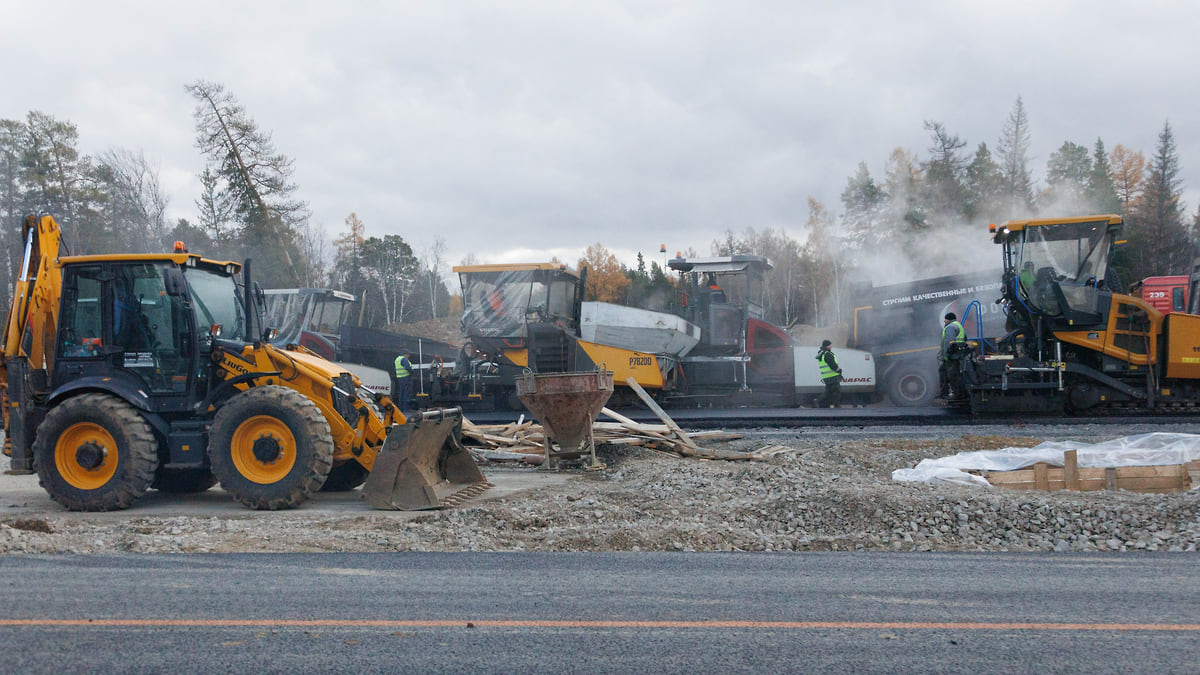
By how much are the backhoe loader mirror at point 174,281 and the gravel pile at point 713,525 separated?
2.10 metres

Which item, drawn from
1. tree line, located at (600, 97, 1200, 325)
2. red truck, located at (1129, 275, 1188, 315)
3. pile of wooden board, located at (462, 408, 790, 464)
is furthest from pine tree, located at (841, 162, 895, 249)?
pile of wooden board, located at (462, 408, 790, 464)

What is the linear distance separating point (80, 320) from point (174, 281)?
119 cm

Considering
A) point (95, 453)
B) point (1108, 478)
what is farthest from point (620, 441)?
point (95, 453)

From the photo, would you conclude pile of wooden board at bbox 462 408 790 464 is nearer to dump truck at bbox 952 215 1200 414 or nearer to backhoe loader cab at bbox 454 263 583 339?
backhoe loader cab at bbox 454 263 583 339

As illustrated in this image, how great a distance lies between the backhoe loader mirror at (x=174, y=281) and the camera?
8.20m

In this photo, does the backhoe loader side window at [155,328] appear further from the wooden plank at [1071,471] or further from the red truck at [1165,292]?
the red truck at [1165,292]

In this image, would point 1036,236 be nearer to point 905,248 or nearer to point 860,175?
point 905,248

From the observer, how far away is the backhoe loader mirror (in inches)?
323

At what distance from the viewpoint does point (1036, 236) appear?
15.5 meters

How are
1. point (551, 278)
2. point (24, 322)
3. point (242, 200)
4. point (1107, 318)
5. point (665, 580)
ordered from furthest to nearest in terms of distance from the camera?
point (242, 200) < point (551, 278) < point (1107, 318) < point (24, 322) < point (665, 580)

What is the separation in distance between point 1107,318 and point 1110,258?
1.23 metres

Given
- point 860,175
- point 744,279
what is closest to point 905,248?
point 744,279

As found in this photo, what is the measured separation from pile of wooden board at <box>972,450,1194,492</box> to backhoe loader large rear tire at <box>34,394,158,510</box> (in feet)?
28.2

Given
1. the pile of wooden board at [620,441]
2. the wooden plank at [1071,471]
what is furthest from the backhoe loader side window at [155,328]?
the wooden plank at [1071,471]
